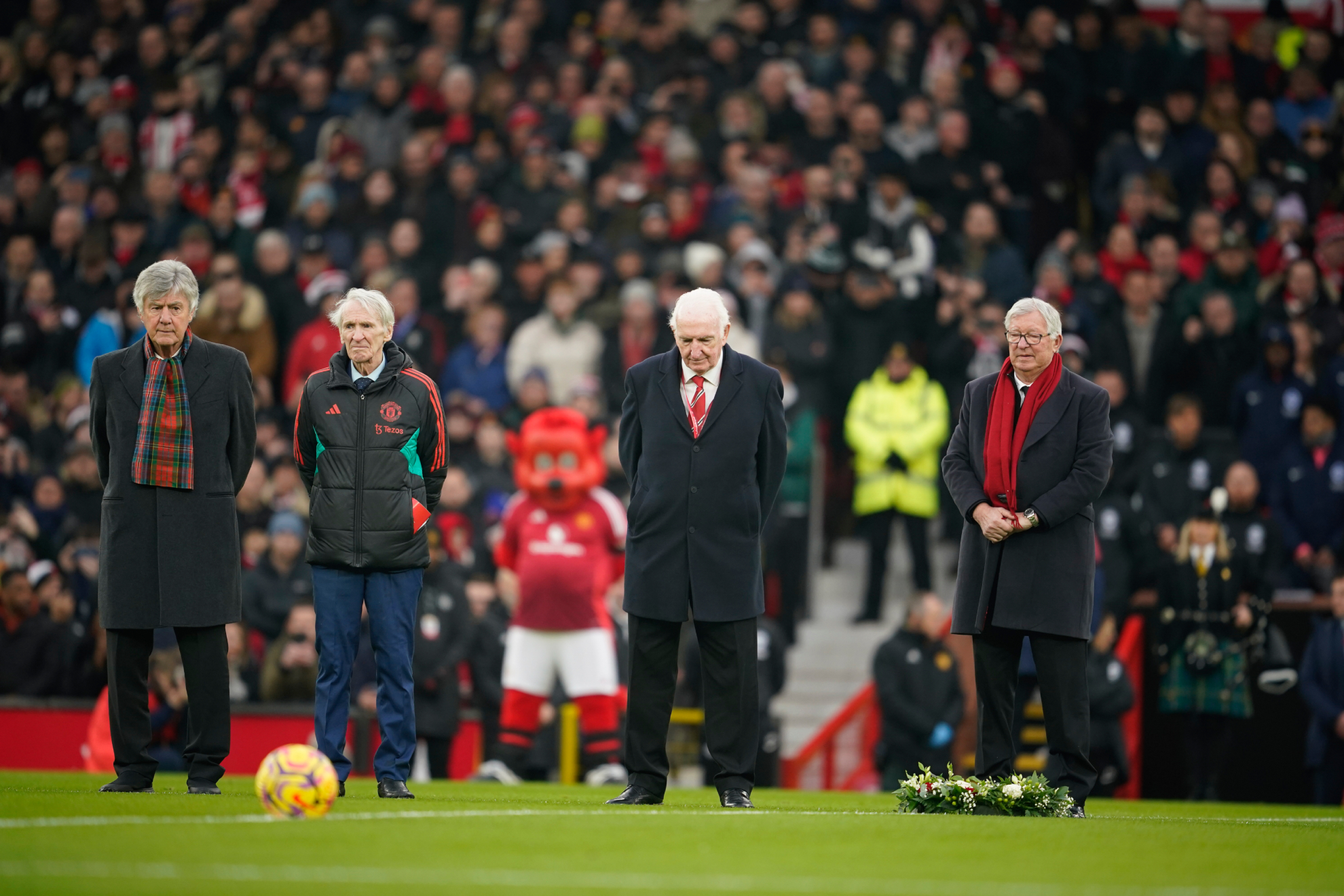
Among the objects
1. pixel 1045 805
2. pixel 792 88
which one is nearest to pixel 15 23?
pixel 792 88

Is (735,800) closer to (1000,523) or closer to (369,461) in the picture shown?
(1000,523)

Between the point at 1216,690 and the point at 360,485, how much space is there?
7.31 metres

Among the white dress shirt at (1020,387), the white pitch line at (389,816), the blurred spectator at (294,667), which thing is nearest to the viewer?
the white pitch line at (389,816)

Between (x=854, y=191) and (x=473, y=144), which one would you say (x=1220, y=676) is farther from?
(x=473, y=144)

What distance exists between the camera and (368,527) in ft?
27.2

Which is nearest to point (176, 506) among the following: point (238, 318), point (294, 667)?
point (294, 667)

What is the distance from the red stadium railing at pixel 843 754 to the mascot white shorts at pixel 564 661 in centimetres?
182

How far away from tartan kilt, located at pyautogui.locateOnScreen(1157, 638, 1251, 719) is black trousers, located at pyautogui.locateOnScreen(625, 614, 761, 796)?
5939 mm

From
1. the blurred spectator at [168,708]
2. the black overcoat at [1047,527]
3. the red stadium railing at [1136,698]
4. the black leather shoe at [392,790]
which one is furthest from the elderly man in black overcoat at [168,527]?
the red stadium railing at [1136,698]

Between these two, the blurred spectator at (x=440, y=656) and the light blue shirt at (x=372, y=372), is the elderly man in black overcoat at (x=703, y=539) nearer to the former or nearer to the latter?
the light blue shirt at (x=372, y=372)

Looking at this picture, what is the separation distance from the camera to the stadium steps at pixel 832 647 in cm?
1520

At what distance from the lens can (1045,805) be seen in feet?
26.0

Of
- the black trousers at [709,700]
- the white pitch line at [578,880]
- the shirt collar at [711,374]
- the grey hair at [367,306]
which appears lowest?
the white pitch line at [578,880]

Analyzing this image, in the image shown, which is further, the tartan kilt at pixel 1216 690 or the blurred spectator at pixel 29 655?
the blurred spectator at pixel 29 655
